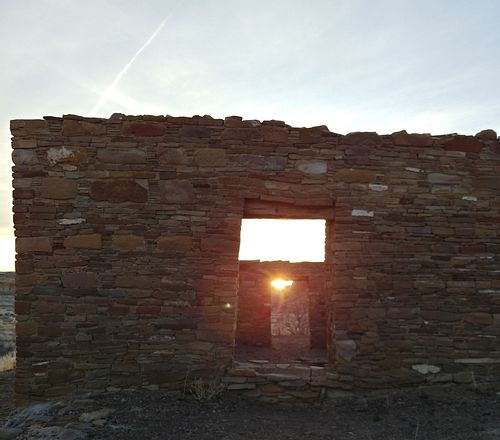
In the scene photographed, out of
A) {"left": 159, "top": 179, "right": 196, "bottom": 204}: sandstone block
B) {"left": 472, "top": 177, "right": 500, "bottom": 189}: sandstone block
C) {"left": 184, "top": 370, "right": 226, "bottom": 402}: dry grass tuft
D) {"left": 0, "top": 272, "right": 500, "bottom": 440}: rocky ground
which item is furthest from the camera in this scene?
{"left": 472, "top": 177, "right": 500, "bottom": 189}: sandstone block

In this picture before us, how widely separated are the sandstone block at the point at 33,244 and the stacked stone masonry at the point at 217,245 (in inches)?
0.5

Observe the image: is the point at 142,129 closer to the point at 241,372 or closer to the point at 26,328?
the point at 26,328

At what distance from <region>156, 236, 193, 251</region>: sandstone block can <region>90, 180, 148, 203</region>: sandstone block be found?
20.6 inches

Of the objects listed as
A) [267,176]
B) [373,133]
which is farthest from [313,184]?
[373,133]

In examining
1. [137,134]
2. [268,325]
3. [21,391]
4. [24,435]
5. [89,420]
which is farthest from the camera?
[268,325]

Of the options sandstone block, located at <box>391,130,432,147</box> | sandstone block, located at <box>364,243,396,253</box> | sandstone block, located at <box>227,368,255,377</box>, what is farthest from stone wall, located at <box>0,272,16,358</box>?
sandstone block, located at <box>391,130,432,147</box>

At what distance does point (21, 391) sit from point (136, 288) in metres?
1.69

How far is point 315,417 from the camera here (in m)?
5.05

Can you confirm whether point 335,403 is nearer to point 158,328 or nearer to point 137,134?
point 158,328

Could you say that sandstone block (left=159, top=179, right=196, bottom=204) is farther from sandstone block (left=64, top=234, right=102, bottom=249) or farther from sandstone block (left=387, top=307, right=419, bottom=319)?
sandstone block (left=387, top=307, right=419, bottom=319)

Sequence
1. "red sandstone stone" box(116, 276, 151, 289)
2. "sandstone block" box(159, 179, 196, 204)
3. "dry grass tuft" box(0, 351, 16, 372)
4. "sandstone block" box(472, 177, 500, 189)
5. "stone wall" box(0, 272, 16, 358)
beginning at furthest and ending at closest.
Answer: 1. "stone wall" box(0, 272, 16, 358)
2. "dry grass tuft" box(0, 351, 16, 372)
3. "sandstone block" box(472, 177, 500, 189)
4. "sandstone block" box(159, 179, 196, 204)
5. "red sandstone stone" box(116, 276, 151, 289)

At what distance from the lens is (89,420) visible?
4461 millimetres

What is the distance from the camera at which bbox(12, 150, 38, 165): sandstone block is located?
5.46m

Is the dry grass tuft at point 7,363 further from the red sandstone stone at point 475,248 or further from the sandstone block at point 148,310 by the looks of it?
the red sandstone stone at point 475,248
